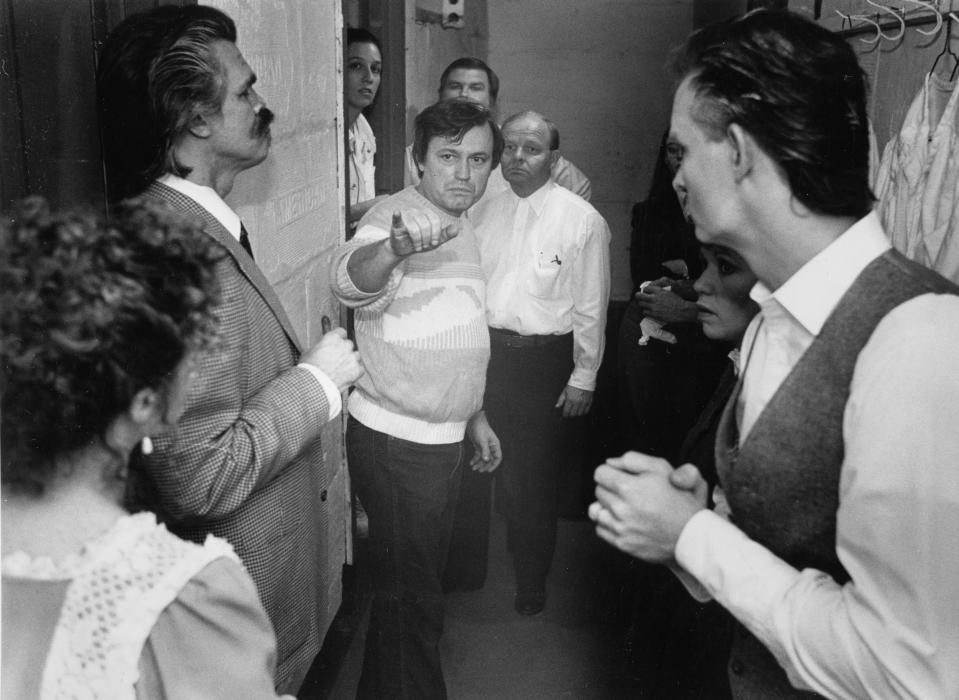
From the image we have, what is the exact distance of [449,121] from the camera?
2.16 metres

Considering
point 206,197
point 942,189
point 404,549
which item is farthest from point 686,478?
point 942,189

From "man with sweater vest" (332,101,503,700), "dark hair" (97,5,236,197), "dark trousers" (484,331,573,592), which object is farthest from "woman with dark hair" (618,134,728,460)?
"dark hair" (97,5,236,197)

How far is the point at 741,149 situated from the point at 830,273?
0.19m

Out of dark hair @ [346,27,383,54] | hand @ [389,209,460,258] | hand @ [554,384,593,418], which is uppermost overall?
dark hair @ [346,27,383,54]

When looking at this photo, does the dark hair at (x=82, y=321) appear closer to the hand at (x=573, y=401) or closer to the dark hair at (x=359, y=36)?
the hand at (x=573, y=401)

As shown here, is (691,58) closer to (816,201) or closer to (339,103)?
(816,201)

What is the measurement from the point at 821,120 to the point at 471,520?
2296 millimetres

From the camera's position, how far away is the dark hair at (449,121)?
2154 mm

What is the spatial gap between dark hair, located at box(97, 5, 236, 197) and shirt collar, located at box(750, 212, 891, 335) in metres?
0.91

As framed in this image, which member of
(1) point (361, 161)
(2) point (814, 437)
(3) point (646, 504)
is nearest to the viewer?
(2) point (814, 437)

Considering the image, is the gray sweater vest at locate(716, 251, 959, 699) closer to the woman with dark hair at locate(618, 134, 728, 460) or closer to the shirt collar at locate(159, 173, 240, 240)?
the shirt collar at locate(159, 173, 240, 240)

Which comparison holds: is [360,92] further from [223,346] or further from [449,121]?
[223,346]

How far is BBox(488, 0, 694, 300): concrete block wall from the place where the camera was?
581cm

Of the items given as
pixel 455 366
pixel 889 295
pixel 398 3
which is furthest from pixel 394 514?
pixel 398 3
